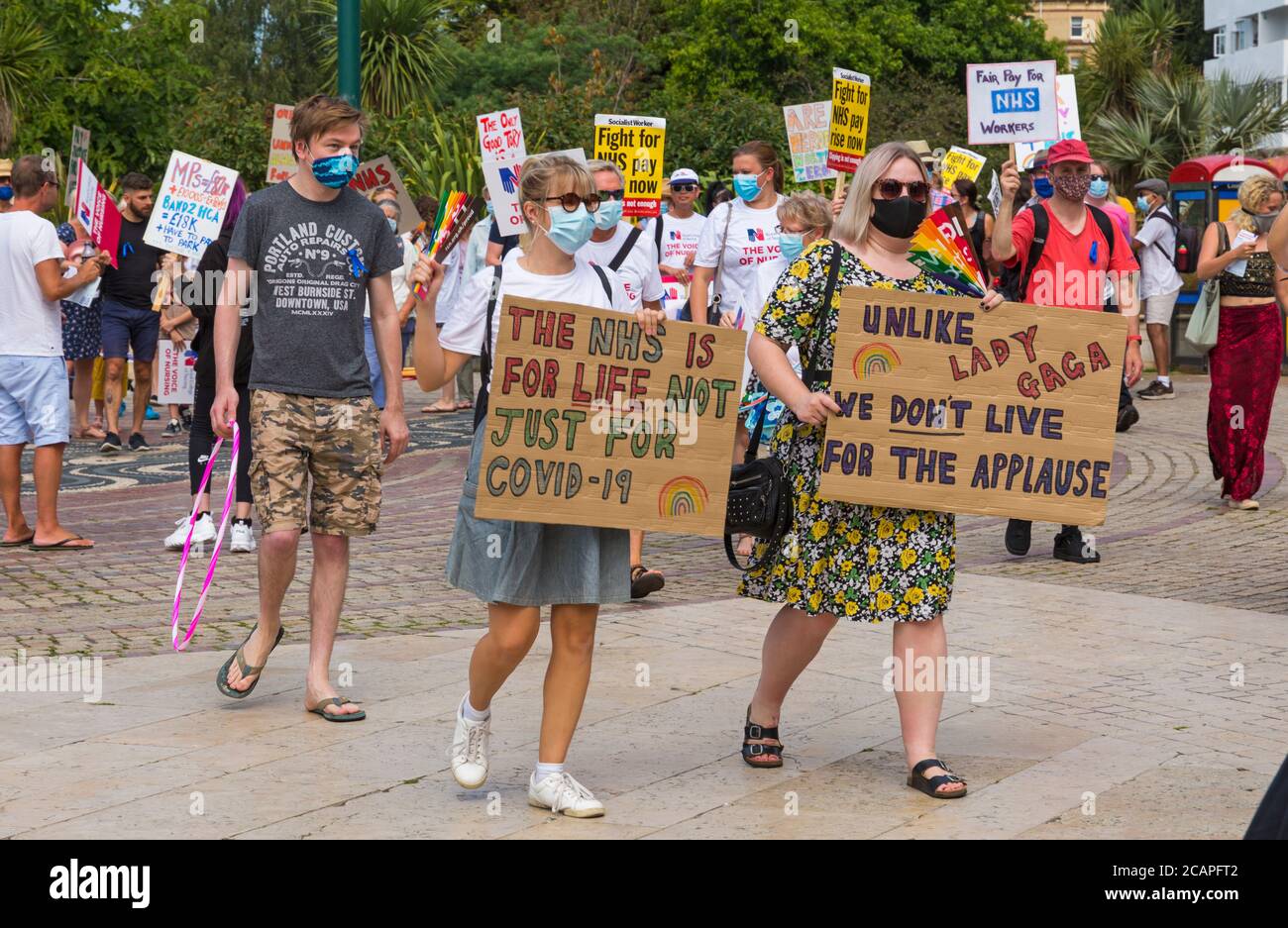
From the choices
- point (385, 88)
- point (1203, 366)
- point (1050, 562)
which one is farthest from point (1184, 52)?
point (1050, 562)

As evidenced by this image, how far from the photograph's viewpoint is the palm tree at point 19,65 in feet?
106

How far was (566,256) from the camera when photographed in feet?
16.8

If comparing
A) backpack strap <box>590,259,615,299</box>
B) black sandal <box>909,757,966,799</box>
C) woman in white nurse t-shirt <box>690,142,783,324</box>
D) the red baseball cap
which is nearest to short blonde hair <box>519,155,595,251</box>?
backpack strap <box>590,259,615,299</box>

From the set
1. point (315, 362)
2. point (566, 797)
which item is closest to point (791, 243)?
point (315, 362)

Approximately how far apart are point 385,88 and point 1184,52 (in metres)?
53.1

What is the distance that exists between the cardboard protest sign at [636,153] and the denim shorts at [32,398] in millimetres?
4720

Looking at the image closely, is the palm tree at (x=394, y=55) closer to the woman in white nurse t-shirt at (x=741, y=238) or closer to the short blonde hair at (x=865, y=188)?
the woman in white nurse t-shirt at (x=741, y=238)

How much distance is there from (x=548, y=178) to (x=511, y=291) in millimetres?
338

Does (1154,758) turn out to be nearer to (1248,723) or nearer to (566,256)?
(1248,723)

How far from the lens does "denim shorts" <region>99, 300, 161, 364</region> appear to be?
1414 cm

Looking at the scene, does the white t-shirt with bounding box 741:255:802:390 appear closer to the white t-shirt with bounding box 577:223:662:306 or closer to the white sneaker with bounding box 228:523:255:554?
the white t-shirt with bounding box 577:223:662:306

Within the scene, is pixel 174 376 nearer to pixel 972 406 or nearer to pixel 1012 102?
pixel 1012 102

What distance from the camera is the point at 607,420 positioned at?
4969 millimetres

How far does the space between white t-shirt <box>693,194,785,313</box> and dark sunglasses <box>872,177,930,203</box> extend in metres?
4.07
